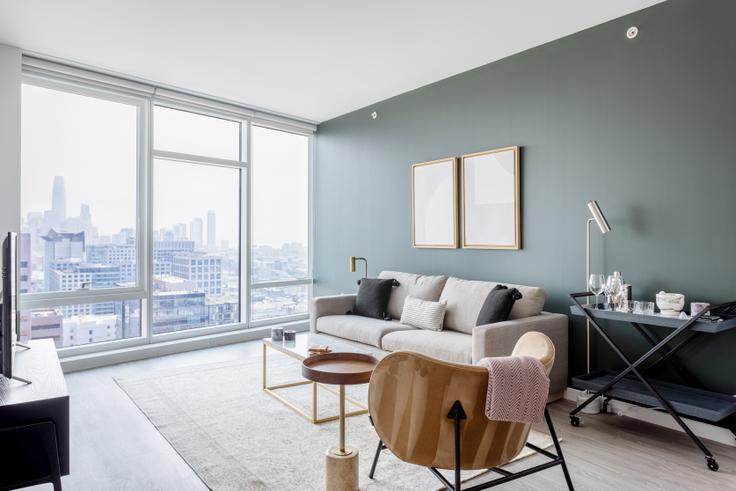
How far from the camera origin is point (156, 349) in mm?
4840

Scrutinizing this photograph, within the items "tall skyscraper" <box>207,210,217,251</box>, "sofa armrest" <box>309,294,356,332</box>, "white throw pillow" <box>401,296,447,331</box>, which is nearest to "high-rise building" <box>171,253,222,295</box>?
"tall skyscraper" <box>207,210,217,251</box>

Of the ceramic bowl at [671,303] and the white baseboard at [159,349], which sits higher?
the ceramic bowl at [671,303]

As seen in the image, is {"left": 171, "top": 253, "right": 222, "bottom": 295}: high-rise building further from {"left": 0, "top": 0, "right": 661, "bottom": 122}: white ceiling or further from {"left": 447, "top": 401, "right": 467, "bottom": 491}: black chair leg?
{"left": 447, "top": 401, "right": 467, "bottom": 491}: black chair leg

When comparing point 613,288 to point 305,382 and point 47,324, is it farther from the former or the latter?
point 47,324

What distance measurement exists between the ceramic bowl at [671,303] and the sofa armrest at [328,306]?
110 inches

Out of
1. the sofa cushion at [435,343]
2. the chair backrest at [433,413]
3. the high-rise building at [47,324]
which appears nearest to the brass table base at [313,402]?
the sofa cushion at [435,343]

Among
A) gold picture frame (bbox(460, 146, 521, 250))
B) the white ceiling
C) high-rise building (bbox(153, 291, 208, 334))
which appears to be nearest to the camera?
the white ceiling

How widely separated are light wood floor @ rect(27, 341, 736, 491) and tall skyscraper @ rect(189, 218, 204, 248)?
2257 millimetres

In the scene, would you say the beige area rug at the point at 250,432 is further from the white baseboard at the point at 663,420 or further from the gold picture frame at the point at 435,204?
the gold picture frame at the point at 435,204

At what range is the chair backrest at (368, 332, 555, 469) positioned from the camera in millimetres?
1654

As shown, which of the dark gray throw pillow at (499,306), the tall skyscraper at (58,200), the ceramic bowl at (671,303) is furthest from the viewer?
the tall skyscraper at (58,200)

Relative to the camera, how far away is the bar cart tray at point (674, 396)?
99.1 inches

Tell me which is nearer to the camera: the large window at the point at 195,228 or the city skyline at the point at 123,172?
the city skyline at the point at 123,172

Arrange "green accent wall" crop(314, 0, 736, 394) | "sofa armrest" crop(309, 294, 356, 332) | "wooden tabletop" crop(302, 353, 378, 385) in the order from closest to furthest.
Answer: "wooden tabletop" crop(302, 353, 378, 385), "green accent wall" crop(314, 0, 736, 394), "sofa armrest" crop(309, 294, 356, 332)
